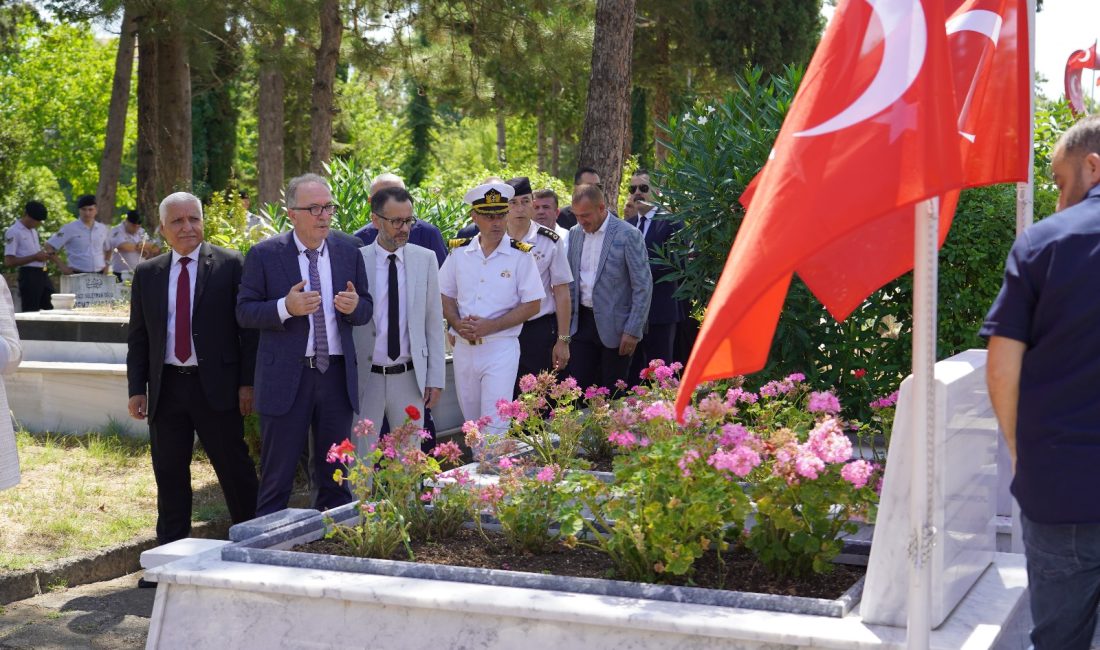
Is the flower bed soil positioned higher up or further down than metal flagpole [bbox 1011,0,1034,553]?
further down

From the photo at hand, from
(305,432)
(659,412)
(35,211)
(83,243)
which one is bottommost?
(305,432)

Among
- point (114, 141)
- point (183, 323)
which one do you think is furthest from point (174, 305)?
point (114, 141)

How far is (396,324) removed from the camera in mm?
7078

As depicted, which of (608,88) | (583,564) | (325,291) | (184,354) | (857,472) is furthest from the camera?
(608,88)

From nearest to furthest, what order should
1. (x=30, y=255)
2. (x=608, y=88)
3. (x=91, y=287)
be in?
(x=608, y=88) → (x=91, y=287) → (x=30, y=255)

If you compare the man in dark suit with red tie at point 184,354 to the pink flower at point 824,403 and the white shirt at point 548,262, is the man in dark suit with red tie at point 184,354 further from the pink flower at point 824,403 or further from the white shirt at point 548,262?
the pink flower at point 824,403

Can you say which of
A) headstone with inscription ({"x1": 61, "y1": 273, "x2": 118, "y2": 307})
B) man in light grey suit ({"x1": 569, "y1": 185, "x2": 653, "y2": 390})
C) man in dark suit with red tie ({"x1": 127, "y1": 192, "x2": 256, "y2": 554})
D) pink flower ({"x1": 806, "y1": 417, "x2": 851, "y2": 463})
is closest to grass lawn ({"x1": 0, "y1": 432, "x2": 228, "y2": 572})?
man in dark suit with red tie ({"x1": 127, "y1": 192, "x2": 256, "y2": 554})

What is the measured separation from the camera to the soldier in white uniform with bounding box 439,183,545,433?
7586 mm

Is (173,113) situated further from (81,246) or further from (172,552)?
(172,552)

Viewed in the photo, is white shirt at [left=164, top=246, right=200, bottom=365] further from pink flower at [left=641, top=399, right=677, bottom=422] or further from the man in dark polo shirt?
the man in dark polo shirt

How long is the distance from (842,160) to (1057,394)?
34.8 inches

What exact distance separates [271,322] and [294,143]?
3006 centimetres

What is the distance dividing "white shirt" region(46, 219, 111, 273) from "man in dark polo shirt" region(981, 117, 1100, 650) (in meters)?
16.7

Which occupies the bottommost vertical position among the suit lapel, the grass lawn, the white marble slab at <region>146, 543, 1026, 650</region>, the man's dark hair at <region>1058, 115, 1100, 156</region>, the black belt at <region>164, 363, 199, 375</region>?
the grass lawn
